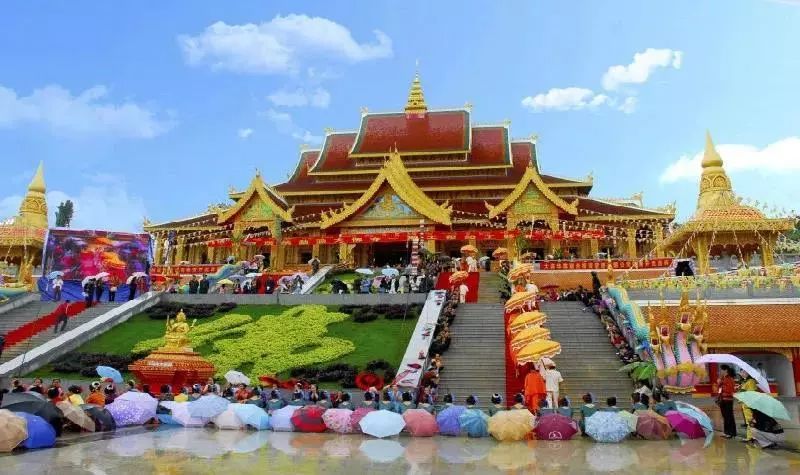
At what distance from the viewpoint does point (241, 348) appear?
733 inches

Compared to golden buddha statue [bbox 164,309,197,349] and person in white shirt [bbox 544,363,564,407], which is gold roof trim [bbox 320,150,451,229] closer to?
golden buddha statue [bbox 164,309,197,349]

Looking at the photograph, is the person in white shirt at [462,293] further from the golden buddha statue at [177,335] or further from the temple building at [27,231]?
the temple building at [27,231]

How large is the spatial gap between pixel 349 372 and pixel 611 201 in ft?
90.2

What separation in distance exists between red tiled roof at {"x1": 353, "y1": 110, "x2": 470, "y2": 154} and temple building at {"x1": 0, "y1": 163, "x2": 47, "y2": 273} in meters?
19.6

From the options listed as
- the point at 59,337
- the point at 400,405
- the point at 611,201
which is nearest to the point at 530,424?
the point at 400,405

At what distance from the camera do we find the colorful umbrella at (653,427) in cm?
1015

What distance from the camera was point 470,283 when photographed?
25.4 metres

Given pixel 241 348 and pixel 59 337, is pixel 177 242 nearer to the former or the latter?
pixel 59 337

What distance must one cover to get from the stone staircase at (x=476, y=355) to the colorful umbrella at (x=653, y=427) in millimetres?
4319

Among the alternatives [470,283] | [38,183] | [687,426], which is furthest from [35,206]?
[687,426]

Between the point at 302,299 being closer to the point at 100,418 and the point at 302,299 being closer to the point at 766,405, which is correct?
the point at 100,418

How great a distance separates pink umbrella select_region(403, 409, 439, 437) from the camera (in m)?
10.9

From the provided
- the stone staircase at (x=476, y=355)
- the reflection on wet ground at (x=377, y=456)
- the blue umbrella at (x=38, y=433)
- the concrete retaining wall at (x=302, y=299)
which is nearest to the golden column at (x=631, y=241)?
the stone staircase at (x=476, y=355)

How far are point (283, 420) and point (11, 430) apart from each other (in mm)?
4538
